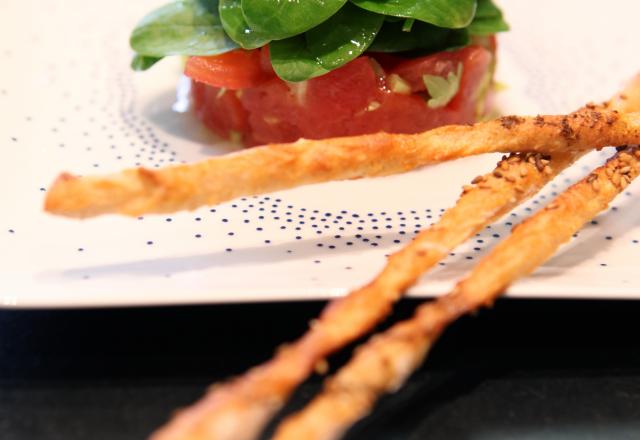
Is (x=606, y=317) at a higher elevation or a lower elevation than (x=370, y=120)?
lower

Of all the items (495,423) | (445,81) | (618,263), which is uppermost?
(445,81)

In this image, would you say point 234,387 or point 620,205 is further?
point 620,205

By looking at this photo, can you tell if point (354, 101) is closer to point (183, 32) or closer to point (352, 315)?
point (183, 32)

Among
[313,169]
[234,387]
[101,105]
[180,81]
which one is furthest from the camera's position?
[180,81]

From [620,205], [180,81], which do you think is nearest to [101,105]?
[180,81]

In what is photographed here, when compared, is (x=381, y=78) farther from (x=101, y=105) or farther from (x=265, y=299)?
(x=265, y=299)

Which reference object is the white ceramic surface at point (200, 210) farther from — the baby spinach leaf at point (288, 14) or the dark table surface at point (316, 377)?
the baby spinach leaf at point (288, 14)

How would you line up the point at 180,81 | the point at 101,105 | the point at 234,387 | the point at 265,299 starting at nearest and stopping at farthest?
the point at 234,387 → the point at 265,299 → the point at 101,105 → the point at 180,81
